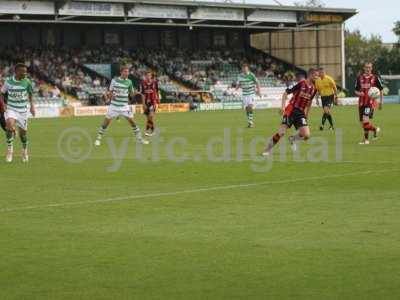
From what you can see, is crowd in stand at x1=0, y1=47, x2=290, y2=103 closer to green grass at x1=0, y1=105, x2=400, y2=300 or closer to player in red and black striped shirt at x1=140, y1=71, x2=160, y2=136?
player in red and black striped shirt at x1=140, y1=71, x2=160, y2=136

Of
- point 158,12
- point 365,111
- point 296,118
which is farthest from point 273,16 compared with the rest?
point 296,118

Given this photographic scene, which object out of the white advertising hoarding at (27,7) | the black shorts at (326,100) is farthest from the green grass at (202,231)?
the white advertising hoarding at (27,7)

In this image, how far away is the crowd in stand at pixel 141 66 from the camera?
2312 inches

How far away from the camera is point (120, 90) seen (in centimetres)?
2639

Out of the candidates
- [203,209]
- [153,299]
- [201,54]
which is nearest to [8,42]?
[201,54]

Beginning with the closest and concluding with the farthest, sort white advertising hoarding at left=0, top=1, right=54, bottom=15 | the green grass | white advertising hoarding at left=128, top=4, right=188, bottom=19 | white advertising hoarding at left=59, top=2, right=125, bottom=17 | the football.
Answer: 1. the green grass
2. the football
3. white advertising hoarding at left=0, top=1, right=54, bottom=15
4. white advertising hoarding at left=59, top=2, right=125, bottom=17
5. white advertising hoarding at left=128, top=4, right=188, bottom=19

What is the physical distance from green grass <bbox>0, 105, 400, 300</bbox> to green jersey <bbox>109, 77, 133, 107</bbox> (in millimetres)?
7489

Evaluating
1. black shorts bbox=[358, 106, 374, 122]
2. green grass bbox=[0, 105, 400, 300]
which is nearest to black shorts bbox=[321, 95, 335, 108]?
black shorts bbox=[358, 106, 374, 122]

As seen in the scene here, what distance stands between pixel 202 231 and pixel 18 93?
1088 centimetres

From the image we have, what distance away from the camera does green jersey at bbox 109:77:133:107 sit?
86.4 ft

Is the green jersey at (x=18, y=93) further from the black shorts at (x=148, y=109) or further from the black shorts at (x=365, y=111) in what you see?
the black shorts at (x=148, y=109)

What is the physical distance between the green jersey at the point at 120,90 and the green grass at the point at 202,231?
7.49 m

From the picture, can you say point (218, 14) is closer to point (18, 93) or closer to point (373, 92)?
point (373, 92)

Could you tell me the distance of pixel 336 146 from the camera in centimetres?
2370
